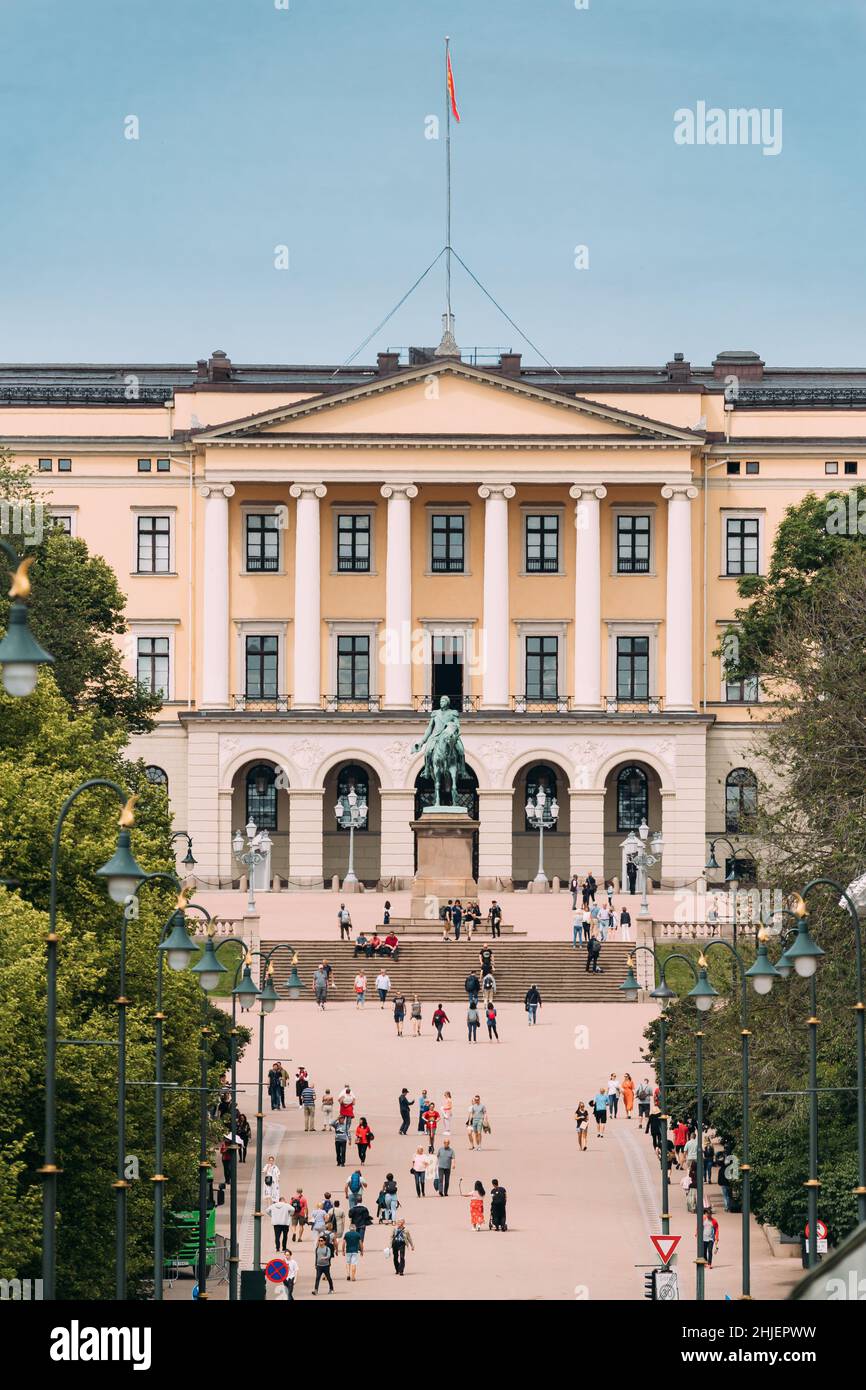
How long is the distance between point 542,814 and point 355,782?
8.35m

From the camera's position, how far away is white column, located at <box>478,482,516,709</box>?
4013 inches

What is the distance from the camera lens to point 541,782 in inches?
4050

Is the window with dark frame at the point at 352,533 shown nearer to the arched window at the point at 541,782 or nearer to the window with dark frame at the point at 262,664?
the window with dark frame at the point at 262,664

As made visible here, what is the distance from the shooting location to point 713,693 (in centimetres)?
10412

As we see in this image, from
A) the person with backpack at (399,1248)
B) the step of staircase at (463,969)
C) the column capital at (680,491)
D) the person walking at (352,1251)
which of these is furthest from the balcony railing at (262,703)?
the person with backpack at (399,1248)

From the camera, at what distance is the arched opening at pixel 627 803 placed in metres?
103

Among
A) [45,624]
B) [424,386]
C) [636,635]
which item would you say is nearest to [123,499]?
[424,386]

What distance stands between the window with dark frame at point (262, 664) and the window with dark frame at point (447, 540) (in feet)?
24.0

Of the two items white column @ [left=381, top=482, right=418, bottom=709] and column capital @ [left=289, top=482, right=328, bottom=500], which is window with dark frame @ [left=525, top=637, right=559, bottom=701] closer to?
white column @ [left=381, top=482, right=418, bottom=709]

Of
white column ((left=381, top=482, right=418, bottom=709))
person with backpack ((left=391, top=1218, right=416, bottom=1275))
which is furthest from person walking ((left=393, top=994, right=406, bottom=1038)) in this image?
white column ((left=381, top=482, right=418, bottom=709))

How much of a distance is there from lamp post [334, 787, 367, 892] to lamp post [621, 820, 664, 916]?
1028 cm

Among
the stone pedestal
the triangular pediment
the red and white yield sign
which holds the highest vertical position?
the triangular pediment

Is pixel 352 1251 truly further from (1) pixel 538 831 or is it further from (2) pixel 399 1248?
(1) pixel 538 831

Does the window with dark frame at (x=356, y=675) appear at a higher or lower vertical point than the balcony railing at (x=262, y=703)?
higher
